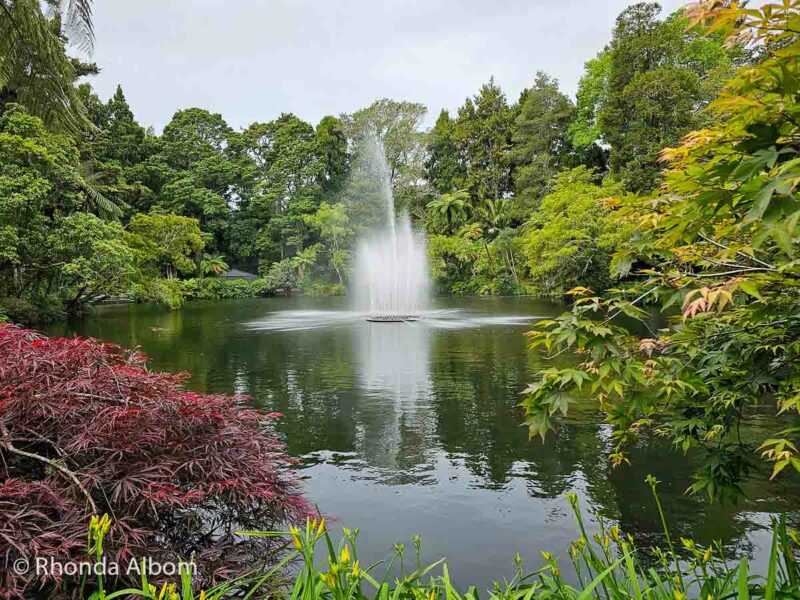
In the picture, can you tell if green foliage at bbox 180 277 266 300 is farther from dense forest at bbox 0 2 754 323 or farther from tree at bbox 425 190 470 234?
tree at bbox 425 190 470 234

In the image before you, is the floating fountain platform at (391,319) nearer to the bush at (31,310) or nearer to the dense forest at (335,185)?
the dense forest at (335,185)

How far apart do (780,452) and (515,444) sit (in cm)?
390

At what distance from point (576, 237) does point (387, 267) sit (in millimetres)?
9838

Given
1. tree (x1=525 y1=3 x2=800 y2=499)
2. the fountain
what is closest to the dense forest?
the fountain

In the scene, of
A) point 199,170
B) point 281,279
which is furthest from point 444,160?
point 199,170

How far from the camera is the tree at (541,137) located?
3369 centimetres

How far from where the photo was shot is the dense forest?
1777 centimetres

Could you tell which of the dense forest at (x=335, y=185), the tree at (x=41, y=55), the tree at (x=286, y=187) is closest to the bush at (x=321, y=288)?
the dense forest at (x=335, y=185)

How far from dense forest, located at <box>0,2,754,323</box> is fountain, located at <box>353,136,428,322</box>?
3.90ft

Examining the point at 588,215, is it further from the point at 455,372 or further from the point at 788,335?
the point at 788,335

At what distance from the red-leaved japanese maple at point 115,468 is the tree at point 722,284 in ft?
5.39

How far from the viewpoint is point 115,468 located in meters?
2.37

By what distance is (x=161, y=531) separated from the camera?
2.60 metres

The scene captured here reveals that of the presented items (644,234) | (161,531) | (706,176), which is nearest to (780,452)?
(644,234)
